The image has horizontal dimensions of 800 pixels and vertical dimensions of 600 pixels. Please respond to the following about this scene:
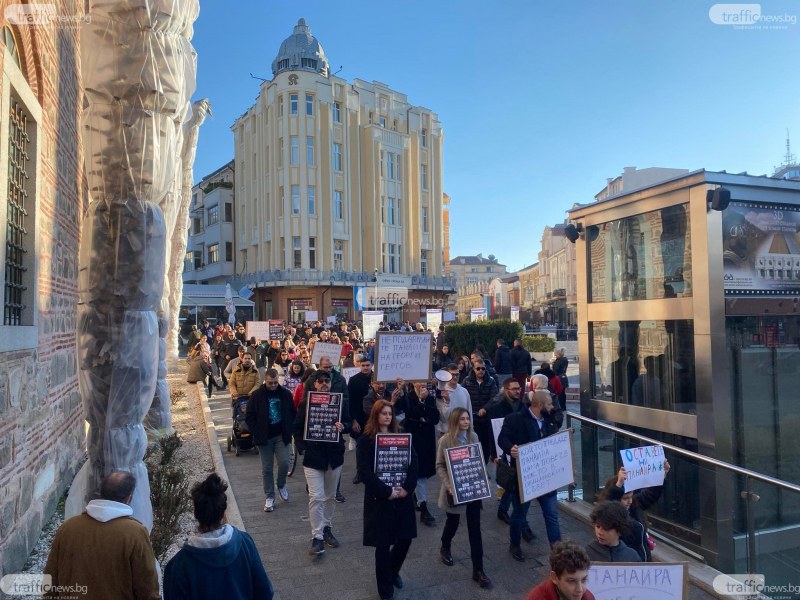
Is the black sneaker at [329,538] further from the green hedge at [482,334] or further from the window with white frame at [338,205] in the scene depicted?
the window with white frame at [338,205]

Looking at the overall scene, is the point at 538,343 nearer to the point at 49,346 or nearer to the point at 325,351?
the point at 325,351

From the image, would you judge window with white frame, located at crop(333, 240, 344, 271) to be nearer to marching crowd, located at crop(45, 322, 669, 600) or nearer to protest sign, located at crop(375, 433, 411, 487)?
marching crowd, located at crop(45, 322, 669, 600)

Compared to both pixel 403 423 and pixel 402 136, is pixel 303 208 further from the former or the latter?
pixel 403 423

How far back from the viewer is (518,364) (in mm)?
12883

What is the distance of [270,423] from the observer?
23.1 ft

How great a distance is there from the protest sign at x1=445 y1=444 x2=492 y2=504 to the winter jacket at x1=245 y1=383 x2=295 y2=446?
8.33 feet

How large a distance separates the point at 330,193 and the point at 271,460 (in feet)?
125

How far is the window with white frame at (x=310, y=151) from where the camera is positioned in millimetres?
43188

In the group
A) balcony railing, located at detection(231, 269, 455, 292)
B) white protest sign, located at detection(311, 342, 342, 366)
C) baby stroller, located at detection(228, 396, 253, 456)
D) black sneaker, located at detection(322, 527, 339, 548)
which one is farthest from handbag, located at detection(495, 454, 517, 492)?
balcony railing, located at detection(231, 269, 455, 292)

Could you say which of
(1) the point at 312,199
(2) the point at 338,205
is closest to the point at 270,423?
(1) the point at 312,199

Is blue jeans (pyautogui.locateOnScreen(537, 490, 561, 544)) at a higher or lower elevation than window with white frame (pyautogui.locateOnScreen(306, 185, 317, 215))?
lower

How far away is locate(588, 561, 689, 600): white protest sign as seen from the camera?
340 centimetres

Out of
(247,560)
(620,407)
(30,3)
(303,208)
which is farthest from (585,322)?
(303,208)

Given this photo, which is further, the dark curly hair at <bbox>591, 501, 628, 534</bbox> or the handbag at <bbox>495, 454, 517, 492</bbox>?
the handbag at <bbox>495, 454, 517, 492</bbox>
